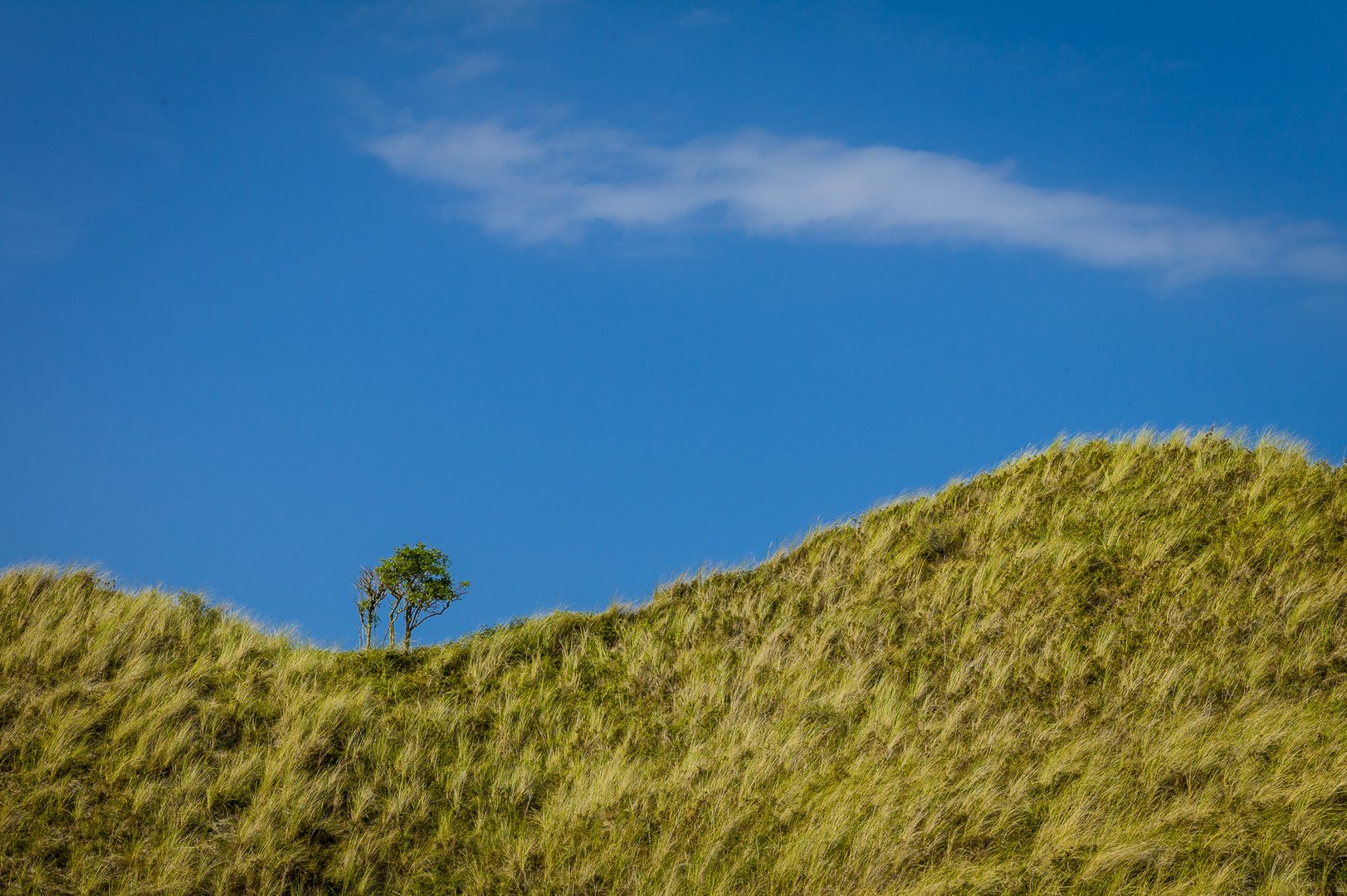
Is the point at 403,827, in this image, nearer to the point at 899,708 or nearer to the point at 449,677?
the point at 449,677

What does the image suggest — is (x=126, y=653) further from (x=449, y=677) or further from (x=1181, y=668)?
(x=1181, y=668)

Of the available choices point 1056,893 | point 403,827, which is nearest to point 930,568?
point 1056,893

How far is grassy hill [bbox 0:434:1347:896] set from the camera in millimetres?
9320

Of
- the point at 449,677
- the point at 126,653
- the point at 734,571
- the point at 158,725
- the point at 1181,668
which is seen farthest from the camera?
the point at 734,571

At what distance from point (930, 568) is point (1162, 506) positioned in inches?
166

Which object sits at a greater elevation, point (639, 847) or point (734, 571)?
point (734, 571)

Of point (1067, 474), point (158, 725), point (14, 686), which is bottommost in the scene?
point (158, 725)

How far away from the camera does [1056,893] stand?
8.50 metres

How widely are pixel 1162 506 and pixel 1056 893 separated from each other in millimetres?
9213

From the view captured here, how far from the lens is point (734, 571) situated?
1645cm

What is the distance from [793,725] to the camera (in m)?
12.0

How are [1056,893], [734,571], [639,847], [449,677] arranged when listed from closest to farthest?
[1056,893], [639,847], [449,677], [734,571]

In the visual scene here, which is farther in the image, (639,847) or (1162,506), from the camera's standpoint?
(1162,506)

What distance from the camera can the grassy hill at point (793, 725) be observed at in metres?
9.32
